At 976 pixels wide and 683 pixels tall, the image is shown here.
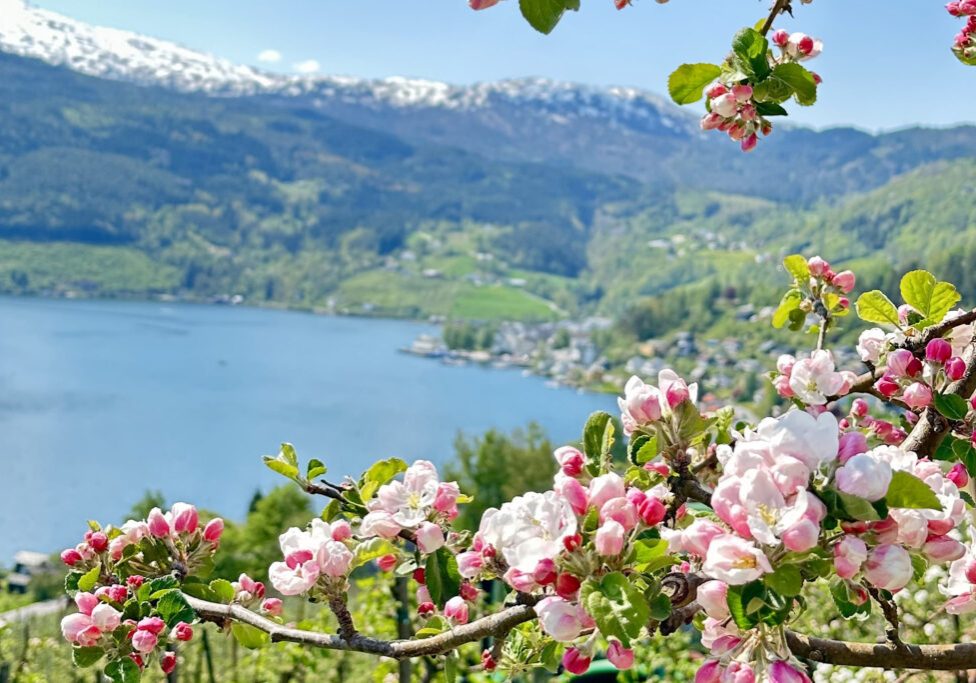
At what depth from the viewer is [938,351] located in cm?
165

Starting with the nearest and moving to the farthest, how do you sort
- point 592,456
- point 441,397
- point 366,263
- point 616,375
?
1. point 592,456
2. point 441,397
3. point 616,375
4. point 366,263

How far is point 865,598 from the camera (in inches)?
53.6

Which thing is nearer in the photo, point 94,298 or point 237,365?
point 237,365

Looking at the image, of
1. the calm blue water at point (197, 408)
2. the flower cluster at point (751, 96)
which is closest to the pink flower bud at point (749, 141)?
the flower cluster at point (751, 96)

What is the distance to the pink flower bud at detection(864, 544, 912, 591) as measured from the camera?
1007mm

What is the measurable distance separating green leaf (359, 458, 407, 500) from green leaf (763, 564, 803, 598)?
0.85 m

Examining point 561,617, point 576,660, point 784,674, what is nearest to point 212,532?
point 576,660

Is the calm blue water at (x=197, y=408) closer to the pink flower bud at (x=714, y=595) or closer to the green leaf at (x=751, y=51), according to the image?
the green leaf at (x=751, y=51)

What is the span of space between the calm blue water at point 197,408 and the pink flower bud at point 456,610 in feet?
111

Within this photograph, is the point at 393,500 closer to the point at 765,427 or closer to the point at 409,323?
the point at 765,427

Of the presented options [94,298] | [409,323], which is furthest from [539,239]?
[94,298]

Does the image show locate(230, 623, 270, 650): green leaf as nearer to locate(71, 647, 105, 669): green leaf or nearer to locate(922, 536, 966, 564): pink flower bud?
locate(71, 647, 105, 669): green leaf

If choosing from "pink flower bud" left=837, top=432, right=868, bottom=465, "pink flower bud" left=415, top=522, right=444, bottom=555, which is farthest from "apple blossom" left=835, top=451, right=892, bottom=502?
"pink flower bud" left=415, top=522, right=444, bottom=555

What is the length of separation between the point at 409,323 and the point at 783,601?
132476 millimetres
